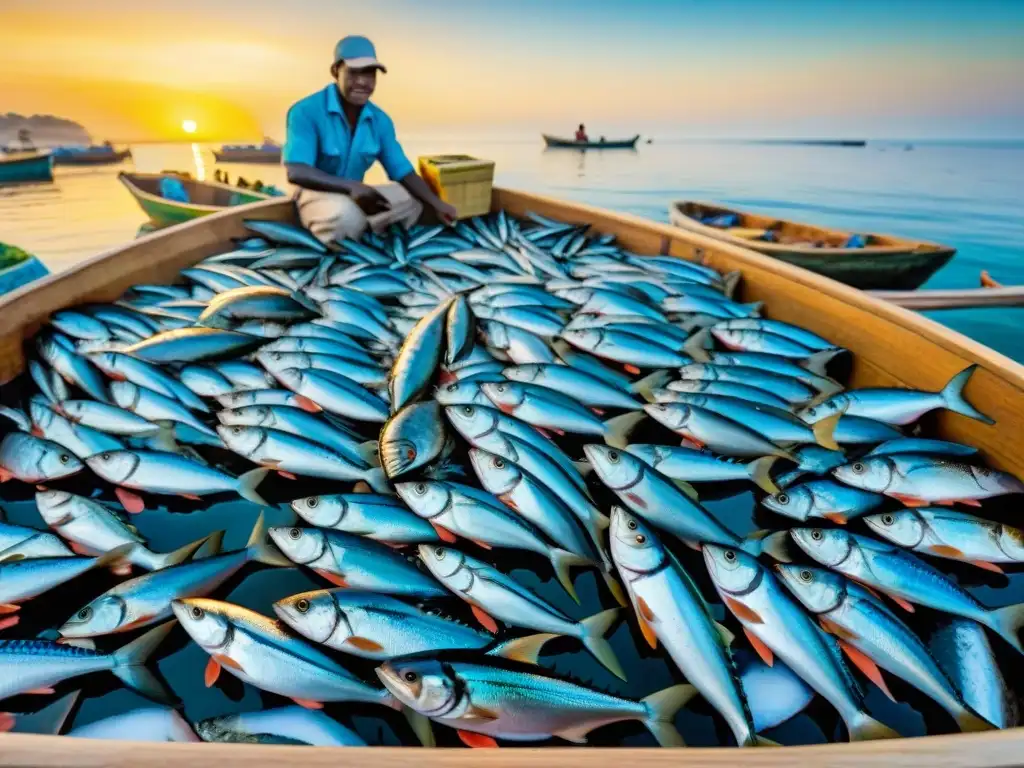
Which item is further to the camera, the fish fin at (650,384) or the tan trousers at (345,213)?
the tan trousers at (345,213)

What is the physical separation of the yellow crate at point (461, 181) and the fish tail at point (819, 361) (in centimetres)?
434

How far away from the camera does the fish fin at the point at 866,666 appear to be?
158 centimetres

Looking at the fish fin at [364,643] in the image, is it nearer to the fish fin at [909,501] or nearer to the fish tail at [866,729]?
the fish tail at [866,729]

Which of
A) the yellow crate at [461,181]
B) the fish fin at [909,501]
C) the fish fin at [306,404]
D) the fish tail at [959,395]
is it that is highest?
the yellow crate at [461,181]

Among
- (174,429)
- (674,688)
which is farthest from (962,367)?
(174,429)

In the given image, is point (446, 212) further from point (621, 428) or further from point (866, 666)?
point (866, 666)

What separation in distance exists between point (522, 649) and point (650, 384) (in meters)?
1.66

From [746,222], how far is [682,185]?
122 feet

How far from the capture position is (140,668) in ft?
5.08

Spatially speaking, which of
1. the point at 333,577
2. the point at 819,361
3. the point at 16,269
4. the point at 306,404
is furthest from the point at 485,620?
the point at 16,269

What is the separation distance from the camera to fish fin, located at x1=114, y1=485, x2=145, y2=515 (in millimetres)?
2141

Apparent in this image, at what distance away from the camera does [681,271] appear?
4406 millimetres

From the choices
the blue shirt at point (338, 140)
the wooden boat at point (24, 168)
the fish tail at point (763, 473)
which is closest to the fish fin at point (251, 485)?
the fish tail at point (763, 473)

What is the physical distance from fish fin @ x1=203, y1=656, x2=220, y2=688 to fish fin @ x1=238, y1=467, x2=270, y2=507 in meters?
0.75
